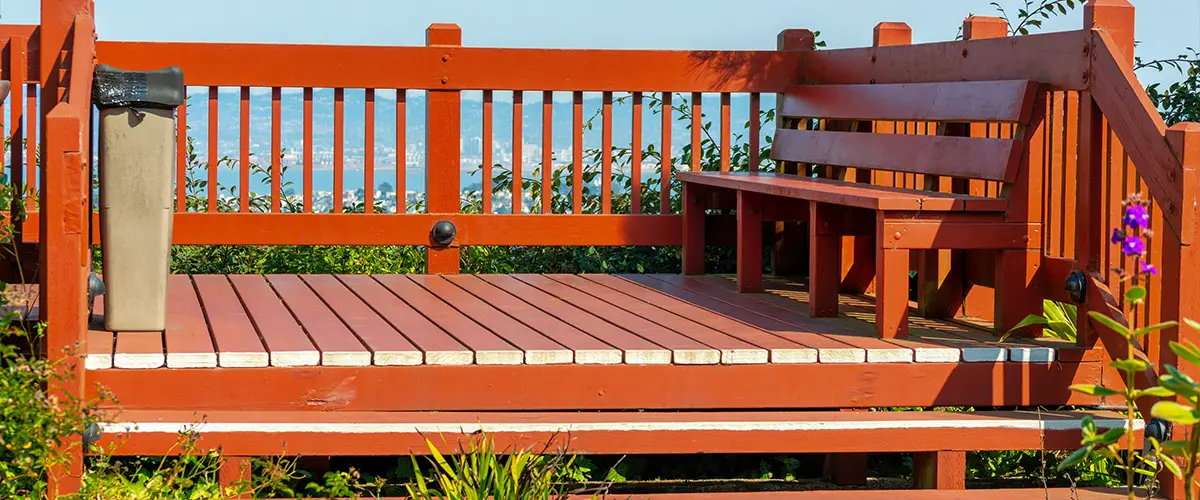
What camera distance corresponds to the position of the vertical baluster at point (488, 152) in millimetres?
5922

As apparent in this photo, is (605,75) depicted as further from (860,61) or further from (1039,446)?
(1039,446)

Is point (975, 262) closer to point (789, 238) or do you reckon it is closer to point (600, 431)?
point (789, 238)

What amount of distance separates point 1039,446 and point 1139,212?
4.42ft

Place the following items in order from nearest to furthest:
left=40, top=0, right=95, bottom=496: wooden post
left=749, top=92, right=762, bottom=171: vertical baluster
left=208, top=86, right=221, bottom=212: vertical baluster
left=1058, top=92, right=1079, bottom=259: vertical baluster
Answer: left=40, top=0, right=95, bottom=496: wooden post, left=1058, top=92, right=1079, bottom=259: vertical baluster, left=208, top=86, right=221, bottom=212: vertical baluster, left=749, top=92, right=762, bottom=171: vertical baluster

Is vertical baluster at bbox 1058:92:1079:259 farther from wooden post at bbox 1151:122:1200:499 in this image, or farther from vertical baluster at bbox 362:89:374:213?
vertical baluster at bbox 362:89:374:213

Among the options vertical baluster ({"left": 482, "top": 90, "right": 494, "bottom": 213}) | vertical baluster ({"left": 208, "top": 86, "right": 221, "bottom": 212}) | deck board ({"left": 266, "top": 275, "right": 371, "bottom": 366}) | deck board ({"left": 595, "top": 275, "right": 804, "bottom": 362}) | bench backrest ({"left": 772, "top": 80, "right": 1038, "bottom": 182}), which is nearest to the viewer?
deck board ({"left": 266, "top": 275, "right": 371, "bottom": 366})

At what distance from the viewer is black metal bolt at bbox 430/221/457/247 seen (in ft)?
19.2

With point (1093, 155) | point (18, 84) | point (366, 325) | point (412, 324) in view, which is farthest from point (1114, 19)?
point (18, 84)

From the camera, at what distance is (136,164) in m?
3.79

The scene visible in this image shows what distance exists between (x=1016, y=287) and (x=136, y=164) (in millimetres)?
2621

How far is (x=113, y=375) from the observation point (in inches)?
142

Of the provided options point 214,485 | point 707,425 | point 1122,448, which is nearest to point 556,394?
point 707,425

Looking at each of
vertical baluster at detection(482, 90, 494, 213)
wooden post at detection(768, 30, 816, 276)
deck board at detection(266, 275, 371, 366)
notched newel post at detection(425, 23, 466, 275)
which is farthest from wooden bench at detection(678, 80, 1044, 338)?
deck board at detection(266, 275, 371, 366)

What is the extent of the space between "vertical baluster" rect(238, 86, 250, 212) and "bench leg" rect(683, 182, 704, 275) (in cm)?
186
